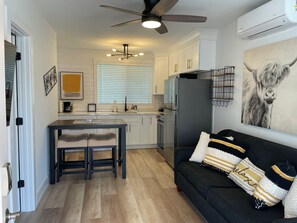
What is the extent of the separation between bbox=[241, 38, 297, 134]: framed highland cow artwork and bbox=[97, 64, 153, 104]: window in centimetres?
325

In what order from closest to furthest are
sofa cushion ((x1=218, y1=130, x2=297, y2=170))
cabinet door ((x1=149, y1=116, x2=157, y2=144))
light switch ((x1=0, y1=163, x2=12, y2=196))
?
light switch ((x1=0, y1=163, x2=12, y2=196)) < sofa cushion ((x1=218, y1=130, x2=297, y2=170)) < cabinet door ((x1=149, y1=116, x2=157, y2=144))

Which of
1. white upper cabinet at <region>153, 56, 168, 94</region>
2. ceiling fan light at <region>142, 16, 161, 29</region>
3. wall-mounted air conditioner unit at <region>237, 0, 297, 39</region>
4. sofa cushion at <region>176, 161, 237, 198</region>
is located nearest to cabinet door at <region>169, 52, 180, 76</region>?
white upper cabinet at <region>153, 56, 168, 94</region>

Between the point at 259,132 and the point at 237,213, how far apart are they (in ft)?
4.57

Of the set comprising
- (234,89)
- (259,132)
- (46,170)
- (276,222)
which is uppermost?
(234,89)

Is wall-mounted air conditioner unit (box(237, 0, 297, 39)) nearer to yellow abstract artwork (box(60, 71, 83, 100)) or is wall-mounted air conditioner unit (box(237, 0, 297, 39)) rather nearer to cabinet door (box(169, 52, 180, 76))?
cabinet door (box(169, 52, 180, 76))

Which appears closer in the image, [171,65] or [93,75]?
[171,65]

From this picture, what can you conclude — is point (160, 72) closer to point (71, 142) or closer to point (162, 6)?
point (71, 142)

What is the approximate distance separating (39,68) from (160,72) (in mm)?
3275

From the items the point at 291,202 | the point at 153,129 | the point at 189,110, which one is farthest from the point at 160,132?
the point at 291,202

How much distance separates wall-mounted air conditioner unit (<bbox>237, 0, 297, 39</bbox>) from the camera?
7.11 feet

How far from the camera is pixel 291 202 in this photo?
1.68 m

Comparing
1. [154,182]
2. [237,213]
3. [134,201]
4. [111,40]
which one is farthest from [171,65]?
[237,213]

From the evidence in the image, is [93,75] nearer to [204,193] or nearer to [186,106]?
[186,106]

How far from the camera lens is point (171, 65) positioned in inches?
Result: 209
